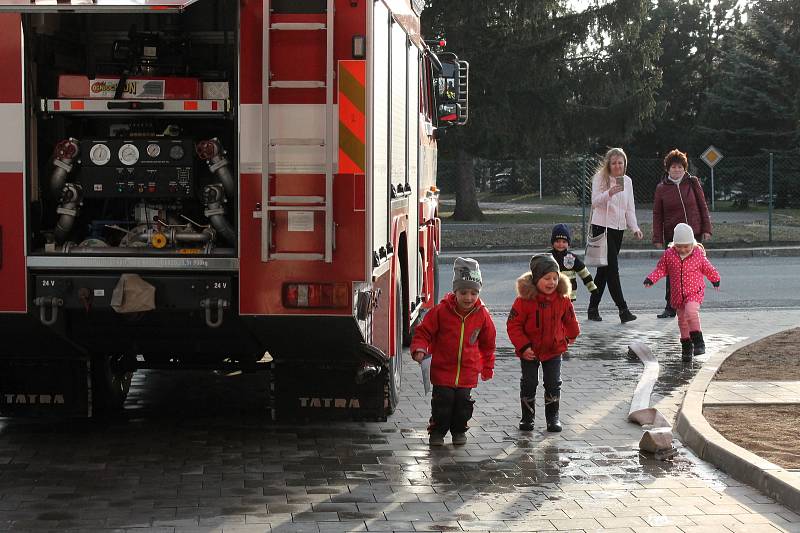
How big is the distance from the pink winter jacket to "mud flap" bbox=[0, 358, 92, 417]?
546cm

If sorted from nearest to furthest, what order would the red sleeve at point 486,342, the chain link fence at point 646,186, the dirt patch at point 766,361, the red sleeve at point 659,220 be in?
the red sleeve at point 486,342, the dirt patch at point 766,361, the red sleeve at point 659,220, the chain link fence at point 646,186

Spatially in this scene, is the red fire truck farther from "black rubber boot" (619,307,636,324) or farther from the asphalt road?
the asphalt road

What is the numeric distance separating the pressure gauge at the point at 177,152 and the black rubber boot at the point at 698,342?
5791mm

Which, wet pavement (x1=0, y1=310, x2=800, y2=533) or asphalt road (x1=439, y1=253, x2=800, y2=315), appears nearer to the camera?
wet pavement (x1=0, y1=310, x2=800, y2=533)

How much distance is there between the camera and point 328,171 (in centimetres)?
702

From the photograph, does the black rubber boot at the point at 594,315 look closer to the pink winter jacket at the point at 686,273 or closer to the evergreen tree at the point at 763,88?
the pink winter jacket at the point at 686,273

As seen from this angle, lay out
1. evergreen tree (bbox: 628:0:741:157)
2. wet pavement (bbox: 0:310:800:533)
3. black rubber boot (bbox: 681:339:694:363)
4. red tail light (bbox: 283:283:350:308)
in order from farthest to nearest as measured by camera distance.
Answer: evergreen tree (bbox: 628:0:741:157)
black rubber boot (bbox: 681:339:694:363)
red tail light (bbox: 283:283:350:308)
wet pavement (bbox: 0:310:800:533)

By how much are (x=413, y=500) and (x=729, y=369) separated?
4771 millimetres

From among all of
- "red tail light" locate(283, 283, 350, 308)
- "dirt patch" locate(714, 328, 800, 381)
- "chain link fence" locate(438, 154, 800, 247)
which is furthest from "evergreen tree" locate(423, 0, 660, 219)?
"red tail light" locate(283, 283, 350, 308)

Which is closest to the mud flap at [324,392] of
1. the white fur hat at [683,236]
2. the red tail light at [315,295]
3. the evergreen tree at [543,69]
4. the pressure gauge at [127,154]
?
the red tail light at [315,295]

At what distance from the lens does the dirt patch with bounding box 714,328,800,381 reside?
404 inches

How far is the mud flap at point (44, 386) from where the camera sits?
26.4ft

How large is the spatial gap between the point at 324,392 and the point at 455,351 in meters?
0.85

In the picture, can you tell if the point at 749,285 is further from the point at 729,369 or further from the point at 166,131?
the point at 166,131
